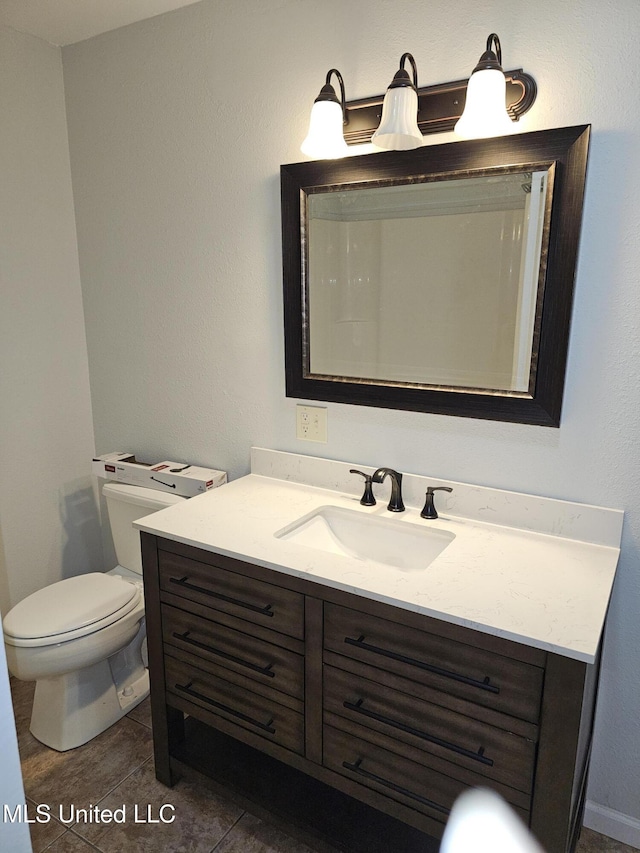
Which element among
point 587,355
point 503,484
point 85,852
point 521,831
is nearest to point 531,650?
point 521,831

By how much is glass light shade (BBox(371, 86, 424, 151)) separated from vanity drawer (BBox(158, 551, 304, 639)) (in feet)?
3.77

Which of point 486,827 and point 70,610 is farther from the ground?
point 70,610

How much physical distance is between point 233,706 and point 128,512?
0.94 metres

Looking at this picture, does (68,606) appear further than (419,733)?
Yes

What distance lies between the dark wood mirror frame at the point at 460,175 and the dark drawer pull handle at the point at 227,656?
0.81m

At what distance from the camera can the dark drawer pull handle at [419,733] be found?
1271mm

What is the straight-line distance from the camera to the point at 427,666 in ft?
4.28

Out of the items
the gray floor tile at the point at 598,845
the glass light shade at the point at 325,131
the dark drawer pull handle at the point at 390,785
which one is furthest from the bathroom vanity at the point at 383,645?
the glass light shade at the point at 325,131

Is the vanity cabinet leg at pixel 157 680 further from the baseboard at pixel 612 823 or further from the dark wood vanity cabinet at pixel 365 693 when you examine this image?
the baseboard at pixel 612 823

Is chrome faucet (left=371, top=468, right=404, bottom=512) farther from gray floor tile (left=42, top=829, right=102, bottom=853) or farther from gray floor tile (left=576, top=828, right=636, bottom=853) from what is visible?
gray floor tile (left=42, top=829, right=102, bottom=853)

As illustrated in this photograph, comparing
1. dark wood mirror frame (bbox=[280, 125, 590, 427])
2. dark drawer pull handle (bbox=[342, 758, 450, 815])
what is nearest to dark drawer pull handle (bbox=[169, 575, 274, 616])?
dark drawer pull handle (bbox=[342, 758, 450, 815])

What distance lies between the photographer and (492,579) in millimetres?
1386

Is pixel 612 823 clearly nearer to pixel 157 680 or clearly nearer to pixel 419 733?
pixel 419 733

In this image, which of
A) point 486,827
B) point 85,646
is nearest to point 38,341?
point 85,646
